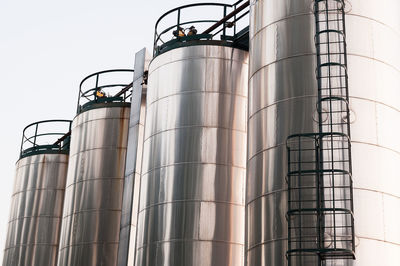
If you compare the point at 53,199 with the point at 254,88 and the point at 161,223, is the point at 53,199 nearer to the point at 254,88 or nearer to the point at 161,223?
the point at 161,223

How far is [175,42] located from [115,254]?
9.18 m

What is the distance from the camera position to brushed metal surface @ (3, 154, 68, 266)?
3366 cm

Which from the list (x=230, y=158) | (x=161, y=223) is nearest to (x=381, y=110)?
(x=230, y=158)

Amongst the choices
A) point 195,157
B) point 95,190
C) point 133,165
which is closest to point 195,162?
point 195,157

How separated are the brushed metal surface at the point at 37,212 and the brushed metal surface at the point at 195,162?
1161cm

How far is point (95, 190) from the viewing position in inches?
1144

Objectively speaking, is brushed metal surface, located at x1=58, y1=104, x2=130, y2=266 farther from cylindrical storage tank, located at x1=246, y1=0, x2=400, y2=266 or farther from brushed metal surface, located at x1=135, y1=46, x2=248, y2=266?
cylindrical storage tank, located at x1=246, y1=0, x2=400, y2=266

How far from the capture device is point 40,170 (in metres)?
35.2

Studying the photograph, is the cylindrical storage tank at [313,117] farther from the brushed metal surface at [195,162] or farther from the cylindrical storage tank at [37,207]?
the cylindrical storage tank at [37,207]

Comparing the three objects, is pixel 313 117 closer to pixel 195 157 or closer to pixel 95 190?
pixel 195 157

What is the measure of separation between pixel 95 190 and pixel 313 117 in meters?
14.2

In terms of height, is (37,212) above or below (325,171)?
above

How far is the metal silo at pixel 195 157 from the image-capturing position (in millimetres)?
21844

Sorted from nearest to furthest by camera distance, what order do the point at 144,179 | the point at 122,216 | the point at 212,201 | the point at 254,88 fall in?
the point at 254,88 < the point at 212,201 < the point at 144,179 < the point at 122,216
